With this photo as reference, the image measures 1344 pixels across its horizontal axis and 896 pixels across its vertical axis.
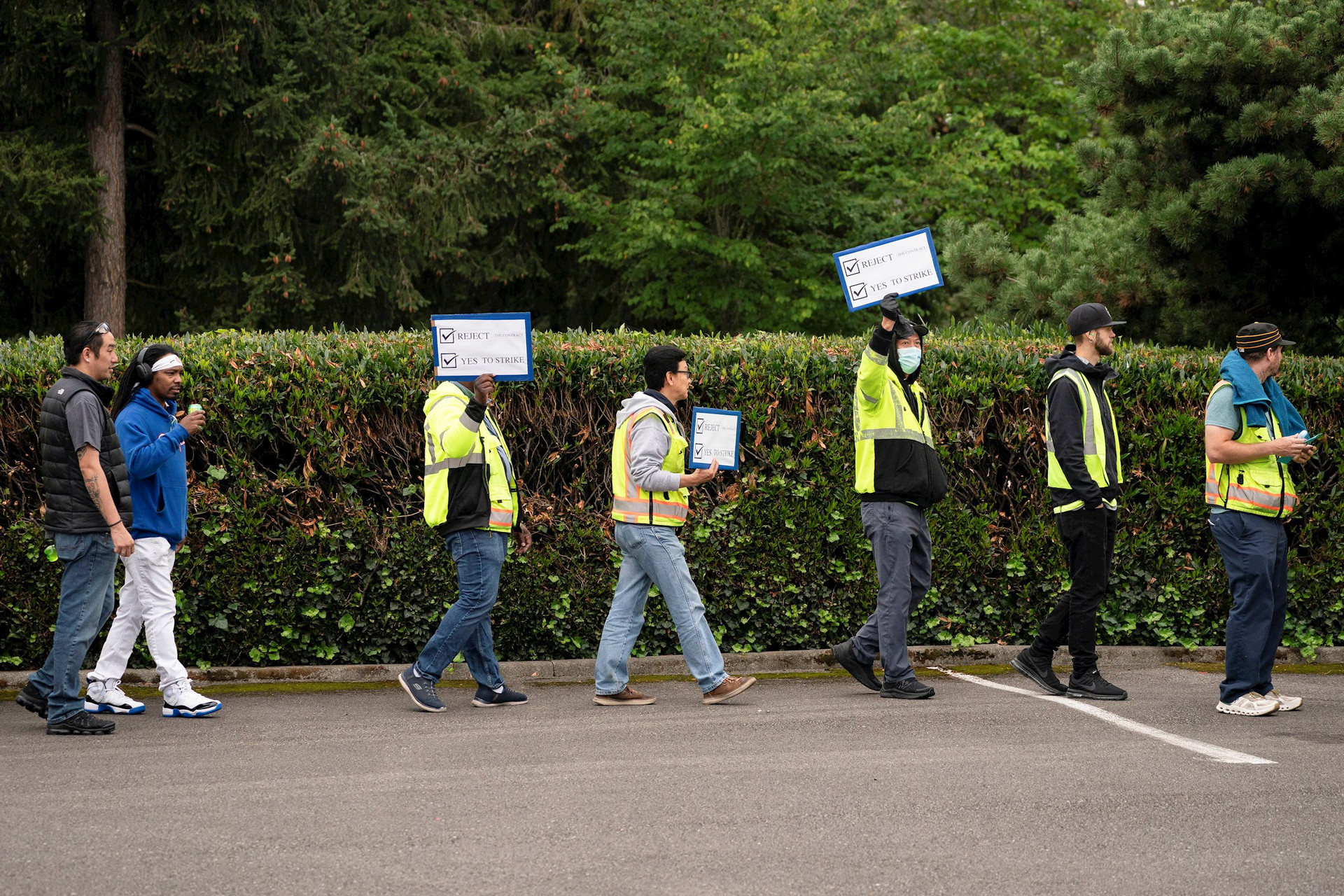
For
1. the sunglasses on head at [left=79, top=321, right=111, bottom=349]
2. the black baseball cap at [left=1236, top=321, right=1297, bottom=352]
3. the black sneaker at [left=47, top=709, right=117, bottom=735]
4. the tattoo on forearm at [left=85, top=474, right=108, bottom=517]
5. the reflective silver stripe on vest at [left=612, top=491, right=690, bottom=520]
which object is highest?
the black baseball cap at [left=1236, top=321, right=1297, bottom=352]

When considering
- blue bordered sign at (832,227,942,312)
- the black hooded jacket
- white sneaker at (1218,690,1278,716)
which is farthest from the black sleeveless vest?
white sneaker at (1218,690,1278,716)

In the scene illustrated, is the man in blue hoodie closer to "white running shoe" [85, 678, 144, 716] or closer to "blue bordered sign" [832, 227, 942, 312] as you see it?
"white running shoe" [85, 678, 144, 716]

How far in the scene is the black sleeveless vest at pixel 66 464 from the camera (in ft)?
21.8

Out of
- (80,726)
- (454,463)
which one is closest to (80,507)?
(80,726)

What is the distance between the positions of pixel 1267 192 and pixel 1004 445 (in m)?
3.40

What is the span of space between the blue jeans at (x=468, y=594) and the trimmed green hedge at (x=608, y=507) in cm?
126

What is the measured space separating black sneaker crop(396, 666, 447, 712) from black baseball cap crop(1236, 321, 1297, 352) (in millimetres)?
4876

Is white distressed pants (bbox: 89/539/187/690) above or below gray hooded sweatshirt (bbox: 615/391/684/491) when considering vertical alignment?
below

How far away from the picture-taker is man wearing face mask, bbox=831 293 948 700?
24.0 ft

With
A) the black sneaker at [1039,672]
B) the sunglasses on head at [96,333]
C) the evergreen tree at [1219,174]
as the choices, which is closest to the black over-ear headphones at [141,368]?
the sunglasses on head at [96,333]

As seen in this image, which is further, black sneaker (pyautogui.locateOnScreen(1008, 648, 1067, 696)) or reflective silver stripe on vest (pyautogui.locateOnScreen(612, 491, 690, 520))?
black sneaker (pyautogui.locateOnScreen(1008, 648, 1067, 696))

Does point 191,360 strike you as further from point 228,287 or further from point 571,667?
point 228,287

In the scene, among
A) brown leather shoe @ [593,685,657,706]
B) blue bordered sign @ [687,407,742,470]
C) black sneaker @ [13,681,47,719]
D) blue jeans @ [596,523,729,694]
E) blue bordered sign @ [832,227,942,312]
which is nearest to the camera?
black sneaker @ [13,681,47,719]

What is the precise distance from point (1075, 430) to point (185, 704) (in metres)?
5.14
